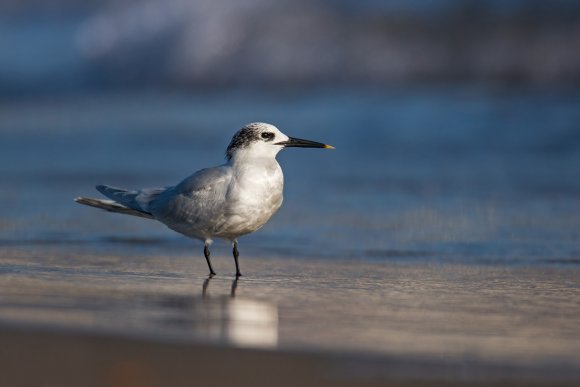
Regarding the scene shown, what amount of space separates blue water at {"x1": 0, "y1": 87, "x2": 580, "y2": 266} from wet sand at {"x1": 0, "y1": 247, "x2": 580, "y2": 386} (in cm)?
67

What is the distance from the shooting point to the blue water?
6.23 meters

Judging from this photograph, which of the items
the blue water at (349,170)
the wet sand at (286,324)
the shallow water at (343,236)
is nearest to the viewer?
the wet sand at (286,324)

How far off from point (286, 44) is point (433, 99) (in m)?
4.14

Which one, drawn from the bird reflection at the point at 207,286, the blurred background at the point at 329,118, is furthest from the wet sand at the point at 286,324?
the blurred background at the point at 329,118

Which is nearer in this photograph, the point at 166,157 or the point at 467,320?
the point at 467,320

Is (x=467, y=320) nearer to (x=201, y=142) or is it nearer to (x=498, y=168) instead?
(x=498, y=168)

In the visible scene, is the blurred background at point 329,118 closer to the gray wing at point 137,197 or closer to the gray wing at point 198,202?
the gray wing at point 137,197

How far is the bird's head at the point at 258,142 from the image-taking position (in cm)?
536

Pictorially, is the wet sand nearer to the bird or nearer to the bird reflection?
the bird reflection

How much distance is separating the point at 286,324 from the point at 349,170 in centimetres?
499

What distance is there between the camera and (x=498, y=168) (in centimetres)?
848

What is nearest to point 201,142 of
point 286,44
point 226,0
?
point 286,44

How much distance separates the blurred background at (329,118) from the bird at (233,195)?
27.8 inches

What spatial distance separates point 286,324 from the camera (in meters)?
3.90
